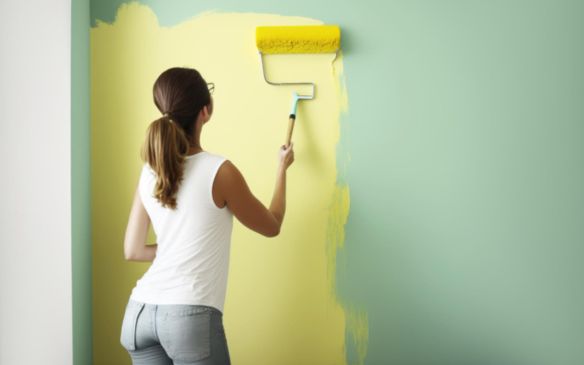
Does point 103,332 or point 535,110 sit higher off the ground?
point 535,110

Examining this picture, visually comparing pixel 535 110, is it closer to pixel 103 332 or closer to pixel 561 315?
pixel 561 315

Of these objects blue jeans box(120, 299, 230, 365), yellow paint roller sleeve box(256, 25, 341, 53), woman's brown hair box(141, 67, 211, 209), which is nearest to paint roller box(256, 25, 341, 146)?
yellow paint roller sleeve box(256, 25, 341, 53)

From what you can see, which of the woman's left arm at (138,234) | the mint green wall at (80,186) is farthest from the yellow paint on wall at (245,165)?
the woman's left arm at (138,234)

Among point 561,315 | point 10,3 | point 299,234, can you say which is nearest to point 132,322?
point 299,234

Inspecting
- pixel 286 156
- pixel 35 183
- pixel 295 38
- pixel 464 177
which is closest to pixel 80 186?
pixel 35 183

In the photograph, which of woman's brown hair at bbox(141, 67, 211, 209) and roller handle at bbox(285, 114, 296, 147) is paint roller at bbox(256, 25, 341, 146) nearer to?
roller handle at bbox(285, 114, 296, 147)

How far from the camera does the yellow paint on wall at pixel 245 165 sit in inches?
60.6

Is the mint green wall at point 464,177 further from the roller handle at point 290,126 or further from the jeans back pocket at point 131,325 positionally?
the jeans back pocket at point 131,325

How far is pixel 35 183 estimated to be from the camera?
4.04 ft

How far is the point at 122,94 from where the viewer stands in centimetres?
154

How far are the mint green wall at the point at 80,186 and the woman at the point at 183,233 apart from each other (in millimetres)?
404

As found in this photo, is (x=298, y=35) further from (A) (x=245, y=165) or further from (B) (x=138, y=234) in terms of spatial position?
(B) (x=138, y=234)

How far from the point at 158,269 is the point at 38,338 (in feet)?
1.36

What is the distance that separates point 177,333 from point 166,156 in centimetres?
36
